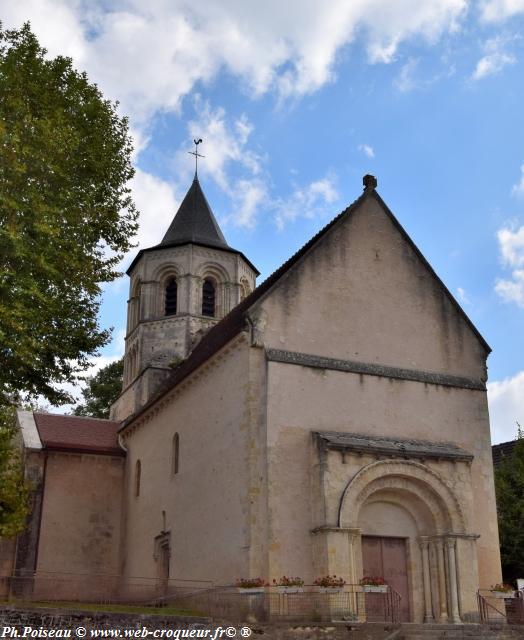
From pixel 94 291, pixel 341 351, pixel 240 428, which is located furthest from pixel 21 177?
pixel 341 351

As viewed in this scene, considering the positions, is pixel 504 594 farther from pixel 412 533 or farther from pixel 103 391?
pixel 103 391

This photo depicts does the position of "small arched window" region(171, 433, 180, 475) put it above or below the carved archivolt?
above

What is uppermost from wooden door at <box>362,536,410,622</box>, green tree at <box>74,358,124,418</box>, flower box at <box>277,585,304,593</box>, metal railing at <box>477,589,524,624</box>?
green tree at <box>74,358,124,418</box>

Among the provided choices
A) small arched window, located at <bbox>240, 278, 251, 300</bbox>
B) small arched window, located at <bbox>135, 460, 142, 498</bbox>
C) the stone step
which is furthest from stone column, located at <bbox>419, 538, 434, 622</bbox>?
small arched window, located at <bbox>240, 278, 251, 300</bbox>

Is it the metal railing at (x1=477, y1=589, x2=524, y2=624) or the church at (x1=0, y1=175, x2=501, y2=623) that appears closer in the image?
the church at (x1=0, y1=175, x2=501, y2=623)

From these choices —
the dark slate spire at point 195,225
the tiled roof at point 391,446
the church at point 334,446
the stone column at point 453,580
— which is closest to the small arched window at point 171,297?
the dark slate spire at point 195,225

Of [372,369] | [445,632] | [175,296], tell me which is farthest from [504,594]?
[175,296]

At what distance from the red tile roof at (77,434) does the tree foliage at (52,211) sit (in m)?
11.1

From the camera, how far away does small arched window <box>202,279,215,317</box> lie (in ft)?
121

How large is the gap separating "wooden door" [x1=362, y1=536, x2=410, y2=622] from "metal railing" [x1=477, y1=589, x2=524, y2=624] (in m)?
1.92

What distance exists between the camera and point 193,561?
851 inches

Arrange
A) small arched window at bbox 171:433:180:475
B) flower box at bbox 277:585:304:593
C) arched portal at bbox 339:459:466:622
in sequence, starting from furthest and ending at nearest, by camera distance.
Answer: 1. small arched window at bbox 171:433:180:475
2. arched portal at bbox 339:459:466:622
3. flower box at bbox 277:585:304:593

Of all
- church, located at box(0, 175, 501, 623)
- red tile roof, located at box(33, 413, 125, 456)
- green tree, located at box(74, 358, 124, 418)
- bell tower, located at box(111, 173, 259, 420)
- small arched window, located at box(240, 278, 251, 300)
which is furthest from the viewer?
green tree, located at box(74, 358, 124, 418)

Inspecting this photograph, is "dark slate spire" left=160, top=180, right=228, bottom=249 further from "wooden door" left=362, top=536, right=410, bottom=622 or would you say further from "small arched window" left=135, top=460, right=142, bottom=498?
"wooden door" left=362, top=536, right=410, bottom=622
